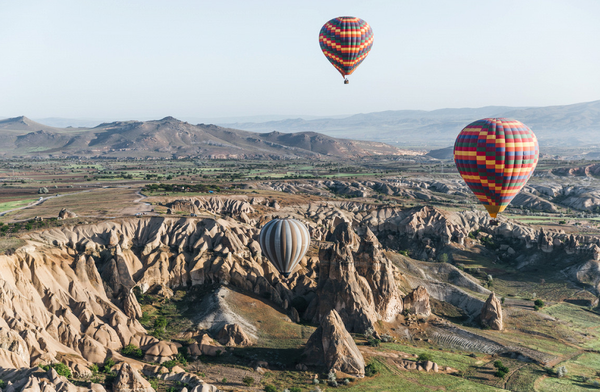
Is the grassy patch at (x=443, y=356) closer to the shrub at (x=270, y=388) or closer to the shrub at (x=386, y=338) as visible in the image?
the shrub at (x=386, y=338)

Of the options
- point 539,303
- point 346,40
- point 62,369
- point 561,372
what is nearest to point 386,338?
point 561,372

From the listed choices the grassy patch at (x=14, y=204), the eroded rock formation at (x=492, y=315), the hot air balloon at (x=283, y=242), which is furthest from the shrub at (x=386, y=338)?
the grassy patch at (x=14, y=204)

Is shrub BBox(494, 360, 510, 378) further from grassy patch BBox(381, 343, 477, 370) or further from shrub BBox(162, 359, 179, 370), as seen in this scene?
shrub BBox(162, 359, 179, 370)

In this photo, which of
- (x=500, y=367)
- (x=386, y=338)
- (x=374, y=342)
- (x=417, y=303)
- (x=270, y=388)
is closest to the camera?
(x=270, y=388)

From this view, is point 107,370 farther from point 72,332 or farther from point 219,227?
point 219,227

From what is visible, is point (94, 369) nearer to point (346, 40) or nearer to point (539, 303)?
Answer: point (346, 40)

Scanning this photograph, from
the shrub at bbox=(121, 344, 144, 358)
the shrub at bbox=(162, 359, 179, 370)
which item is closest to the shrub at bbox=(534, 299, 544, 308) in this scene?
the shrub at bbox=(162, 359, 179, 370)

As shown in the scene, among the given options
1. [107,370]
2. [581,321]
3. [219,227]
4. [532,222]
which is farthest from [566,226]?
[107,370]
